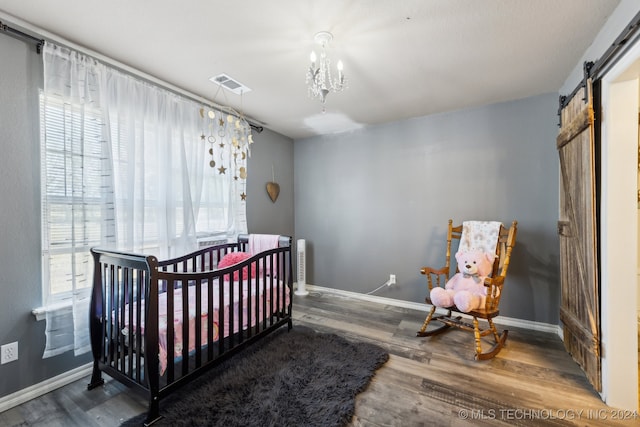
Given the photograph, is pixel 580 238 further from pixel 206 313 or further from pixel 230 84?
pixel 230 84

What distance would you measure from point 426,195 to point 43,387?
141 inches

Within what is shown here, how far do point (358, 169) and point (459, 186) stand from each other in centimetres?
123

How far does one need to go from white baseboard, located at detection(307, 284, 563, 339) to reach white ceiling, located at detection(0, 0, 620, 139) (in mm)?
2235

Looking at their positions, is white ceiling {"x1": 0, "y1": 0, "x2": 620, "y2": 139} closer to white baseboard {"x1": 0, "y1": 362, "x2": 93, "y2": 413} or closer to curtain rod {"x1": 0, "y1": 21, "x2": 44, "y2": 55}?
curtain rod {"x1": 0, "y1": 21, "x2": 44, "y2": 55}

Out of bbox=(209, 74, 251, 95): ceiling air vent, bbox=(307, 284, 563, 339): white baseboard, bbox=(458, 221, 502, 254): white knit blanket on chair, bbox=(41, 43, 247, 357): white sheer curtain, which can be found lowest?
bbox=(307, 284, 563, 339): white baseboard

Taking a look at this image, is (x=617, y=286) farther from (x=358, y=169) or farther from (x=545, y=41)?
(x=358, y=169)

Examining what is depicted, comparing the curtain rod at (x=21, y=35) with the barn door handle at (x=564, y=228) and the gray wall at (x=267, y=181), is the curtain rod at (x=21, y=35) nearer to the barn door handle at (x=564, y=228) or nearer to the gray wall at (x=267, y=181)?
the gray wall at (x=267, y=181)

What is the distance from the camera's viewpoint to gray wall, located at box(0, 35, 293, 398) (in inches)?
62.1

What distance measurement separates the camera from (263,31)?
5.55 feet

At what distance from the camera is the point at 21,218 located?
5.35 ft

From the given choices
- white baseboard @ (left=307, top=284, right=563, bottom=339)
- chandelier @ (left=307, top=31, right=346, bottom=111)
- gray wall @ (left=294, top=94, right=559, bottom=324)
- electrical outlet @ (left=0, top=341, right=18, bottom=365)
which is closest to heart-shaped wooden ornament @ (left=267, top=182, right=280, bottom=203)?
gray wall @ (left=294, top=94, right=559, bottom=324)

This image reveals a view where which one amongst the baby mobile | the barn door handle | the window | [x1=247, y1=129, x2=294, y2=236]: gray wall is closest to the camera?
the window

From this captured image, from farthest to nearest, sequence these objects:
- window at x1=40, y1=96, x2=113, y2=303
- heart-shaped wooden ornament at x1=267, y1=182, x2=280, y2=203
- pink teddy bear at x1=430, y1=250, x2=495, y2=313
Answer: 1. heart-shaped wooden ornament at x1=267, y1=182, x2=280, y2=203
2. pink teddy bear at x1=430, y1=250, x2=495, y2=313
3. window at x1=40, y1=96, x2=113, y2=303

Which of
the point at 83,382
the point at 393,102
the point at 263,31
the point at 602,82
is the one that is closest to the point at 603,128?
the point at 602,82
